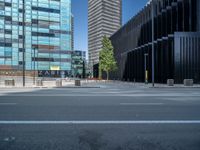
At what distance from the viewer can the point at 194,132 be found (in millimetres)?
7367

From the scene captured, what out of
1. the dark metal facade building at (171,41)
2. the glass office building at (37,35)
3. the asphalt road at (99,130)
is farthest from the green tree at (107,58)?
the asphalt road at (99,130)

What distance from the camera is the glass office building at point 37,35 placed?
302 feet

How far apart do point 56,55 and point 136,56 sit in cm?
4545

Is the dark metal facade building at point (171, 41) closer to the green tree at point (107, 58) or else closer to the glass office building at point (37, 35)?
the green tree at point (107, 58)

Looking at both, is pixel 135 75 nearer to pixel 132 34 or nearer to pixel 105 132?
pixel 132 34

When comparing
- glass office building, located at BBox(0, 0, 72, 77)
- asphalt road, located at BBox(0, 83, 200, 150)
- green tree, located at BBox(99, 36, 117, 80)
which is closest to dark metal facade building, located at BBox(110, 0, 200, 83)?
green tree, located at BBox(99, 36, 117, 80)

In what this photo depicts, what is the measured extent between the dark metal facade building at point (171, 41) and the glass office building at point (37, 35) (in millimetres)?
41373

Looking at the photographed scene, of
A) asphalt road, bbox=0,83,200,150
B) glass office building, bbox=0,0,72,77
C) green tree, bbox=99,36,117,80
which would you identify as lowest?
asphalt road, bbox=0,83,200,150

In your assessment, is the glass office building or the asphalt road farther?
the glass office building

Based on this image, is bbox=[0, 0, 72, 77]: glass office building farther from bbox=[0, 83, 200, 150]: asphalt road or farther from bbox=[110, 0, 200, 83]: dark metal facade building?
bbox=[0, 83, 200, 150]: asphalt road

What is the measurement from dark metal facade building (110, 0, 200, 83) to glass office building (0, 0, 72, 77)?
4137 centimetres

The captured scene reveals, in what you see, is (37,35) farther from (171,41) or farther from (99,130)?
(99,130)

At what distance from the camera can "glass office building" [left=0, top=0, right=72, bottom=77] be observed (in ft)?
302

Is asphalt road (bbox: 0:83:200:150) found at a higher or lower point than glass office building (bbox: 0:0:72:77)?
lower
